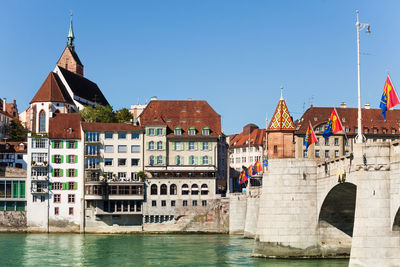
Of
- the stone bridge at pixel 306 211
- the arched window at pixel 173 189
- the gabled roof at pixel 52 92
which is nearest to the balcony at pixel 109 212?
the arched window at pixel 173 189

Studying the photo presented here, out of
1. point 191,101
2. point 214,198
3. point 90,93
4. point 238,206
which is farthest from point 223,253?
point 90,93

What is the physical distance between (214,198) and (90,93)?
61.2 m

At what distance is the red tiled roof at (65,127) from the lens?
108 meters

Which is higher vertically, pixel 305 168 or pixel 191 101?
pixel 191 101

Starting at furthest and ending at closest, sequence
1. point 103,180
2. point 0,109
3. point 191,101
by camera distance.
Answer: point 0,109 → point 191,101 → point 103,180

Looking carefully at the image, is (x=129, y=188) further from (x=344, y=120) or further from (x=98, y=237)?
(x=344, y=120)

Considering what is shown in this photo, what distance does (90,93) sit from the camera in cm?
15850

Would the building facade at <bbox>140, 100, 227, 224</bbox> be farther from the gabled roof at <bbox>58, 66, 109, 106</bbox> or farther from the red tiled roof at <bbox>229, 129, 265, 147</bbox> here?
the gabled roof at <bbox>58, 66, 109, 106</bbox>

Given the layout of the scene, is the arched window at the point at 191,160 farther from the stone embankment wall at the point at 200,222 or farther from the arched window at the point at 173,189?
the stone embankment wall at the point at 200,222

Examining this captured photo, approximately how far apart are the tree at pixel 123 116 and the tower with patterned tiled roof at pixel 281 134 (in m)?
67.3

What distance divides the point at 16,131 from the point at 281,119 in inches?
3648

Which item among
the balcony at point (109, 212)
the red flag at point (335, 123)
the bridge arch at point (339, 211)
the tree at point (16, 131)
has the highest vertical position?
the tree at point (16, 131)

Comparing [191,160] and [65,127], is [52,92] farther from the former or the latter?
[191,160]

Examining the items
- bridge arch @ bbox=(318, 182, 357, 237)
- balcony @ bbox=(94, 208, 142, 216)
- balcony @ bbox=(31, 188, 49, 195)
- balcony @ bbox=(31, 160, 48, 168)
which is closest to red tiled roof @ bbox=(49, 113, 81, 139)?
balcony @ bbox=(31, 160, 48, 168)
